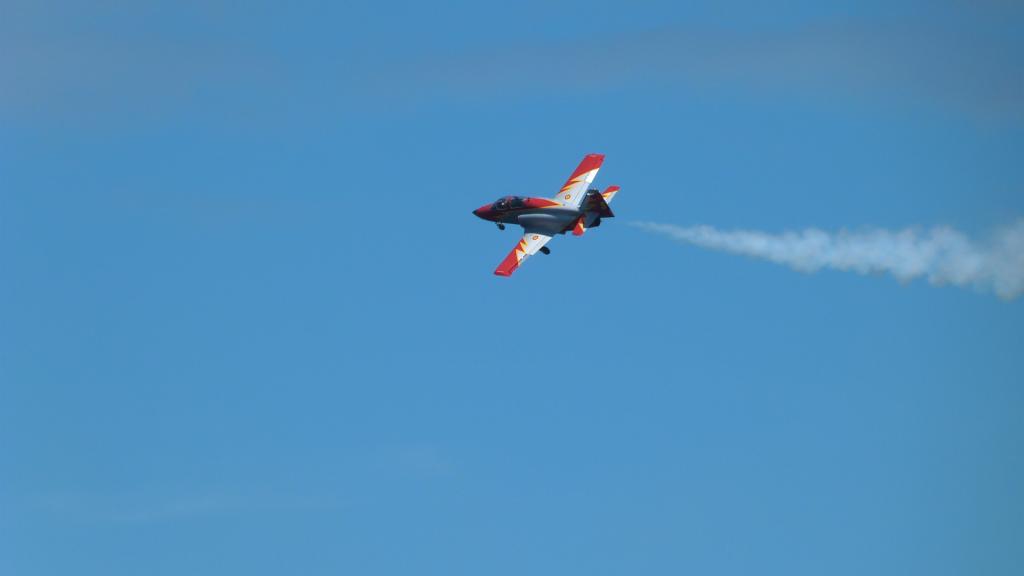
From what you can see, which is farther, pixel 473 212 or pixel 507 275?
pixel 473 212

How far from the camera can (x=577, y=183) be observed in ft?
374

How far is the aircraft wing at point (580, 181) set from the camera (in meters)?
111

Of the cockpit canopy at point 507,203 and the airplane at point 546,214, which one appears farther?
the cockpit canopy at point 507,203

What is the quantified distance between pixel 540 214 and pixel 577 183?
4.94m

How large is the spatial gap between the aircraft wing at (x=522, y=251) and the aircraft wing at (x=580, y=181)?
9.09 ft

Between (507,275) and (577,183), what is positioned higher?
(577,183)

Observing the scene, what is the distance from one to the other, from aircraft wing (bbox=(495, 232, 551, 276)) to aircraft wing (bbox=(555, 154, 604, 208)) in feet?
9.09

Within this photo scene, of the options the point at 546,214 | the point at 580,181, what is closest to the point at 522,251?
the point at 546,214

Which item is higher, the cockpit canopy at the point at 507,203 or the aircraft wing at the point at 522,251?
the cockpit canopy at the point at 507,203

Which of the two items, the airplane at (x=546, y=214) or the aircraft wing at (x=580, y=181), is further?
the aircraft wing at (x=580, y=181)

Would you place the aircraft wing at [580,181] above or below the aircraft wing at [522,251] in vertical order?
above

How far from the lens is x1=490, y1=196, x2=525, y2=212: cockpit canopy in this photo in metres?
111

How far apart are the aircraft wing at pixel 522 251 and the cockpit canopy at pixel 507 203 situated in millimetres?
2303

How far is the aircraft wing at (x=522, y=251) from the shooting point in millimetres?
107812
